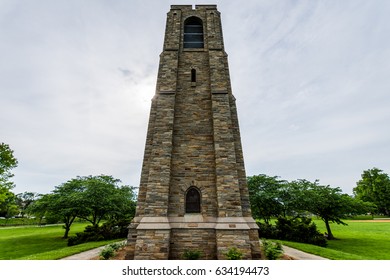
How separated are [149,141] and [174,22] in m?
8.46

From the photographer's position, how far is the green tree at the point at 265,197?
67.6 ft

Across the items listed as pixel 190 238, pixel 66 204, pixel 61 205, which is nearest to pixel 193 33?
pixel 190 238

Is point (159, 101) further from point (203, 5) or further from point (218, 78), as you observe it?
point (203, 5)

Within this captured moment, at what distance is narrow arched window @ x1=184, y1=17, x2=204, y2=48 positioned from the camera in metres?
13.3

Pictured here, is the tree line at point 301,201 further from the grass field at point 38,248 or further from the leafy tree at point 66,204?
the leafy tree at point 66,204

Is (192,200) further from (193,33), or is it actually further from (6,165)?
(6,165)

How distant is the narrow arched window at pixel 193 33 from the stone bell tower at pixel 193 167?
46cm

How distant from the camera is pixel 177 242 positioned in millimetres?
8125

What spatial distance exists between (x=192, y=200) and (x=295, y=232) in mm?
10812

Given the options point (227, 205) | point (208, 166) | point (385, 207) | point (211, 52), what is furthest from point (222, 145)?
point (385, 207)

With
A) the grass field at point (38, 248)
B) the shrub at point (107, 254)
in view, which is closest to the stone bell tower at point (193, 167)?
the shrub at point (107, 254)

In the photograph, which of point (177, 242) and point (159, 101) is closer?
point (177, 242)

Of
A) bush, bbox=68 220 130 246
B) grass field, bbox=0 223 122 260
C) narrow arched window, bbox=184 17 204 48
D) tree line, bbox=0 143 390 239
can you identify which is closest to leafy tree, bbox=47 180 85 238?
tree line, bbox=0 143 390 239

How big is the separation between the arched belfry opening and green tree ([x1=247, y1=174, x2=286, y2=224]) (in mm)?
13363
